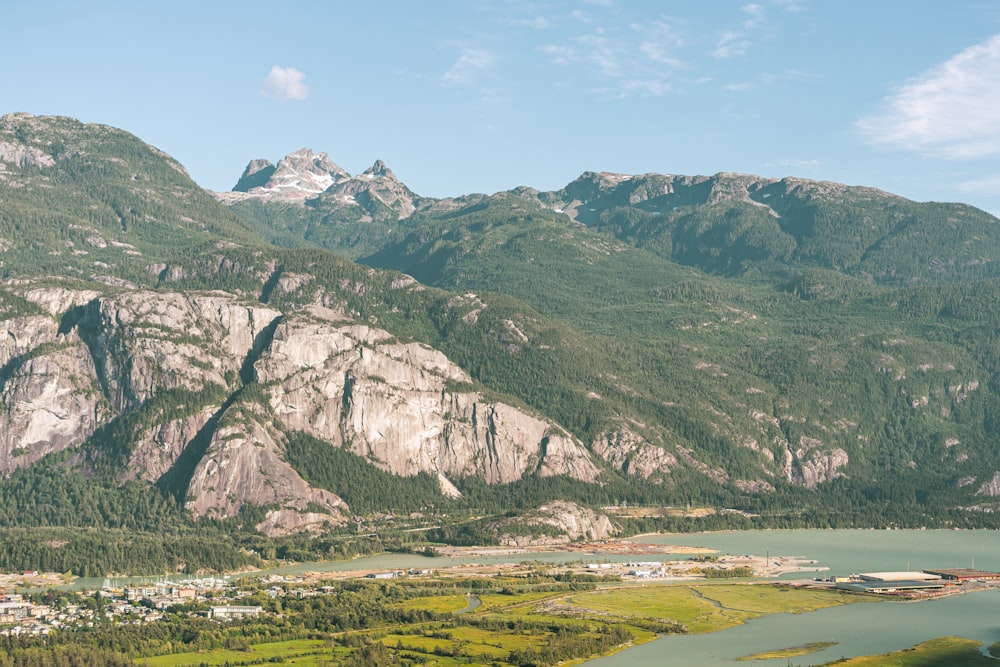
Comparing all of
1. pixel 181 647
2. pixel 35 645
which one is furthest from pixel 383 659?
pixel 35 645

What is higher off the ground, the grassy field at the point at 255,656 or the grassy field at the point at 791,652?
the grassy field at the point at 255,656

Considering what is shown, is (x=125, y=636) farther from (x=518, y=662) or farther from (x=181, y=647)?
(x=518, y=662)

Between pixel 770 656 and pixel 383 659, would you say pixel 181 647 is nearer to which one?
pixel 383 659

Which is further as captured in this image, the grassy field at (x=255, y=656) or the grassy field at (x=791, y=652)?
the grassy field at (x=791, y=652)

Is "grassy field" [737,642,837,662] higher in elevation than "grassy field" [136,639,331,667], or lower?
lower

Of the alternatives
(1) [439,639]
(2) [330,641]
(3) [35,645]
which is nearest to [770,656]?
(1) [439,639]

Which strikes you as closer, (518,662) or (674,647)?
(518,662)

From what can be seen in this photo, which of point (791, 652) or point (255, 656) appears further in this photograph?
point (791, 652)

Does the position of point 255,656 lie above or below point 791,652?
above

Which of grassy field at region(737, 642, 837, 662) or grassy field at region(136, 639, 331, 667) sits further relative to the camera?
grassy field at region(737, 642, 837, 662)
